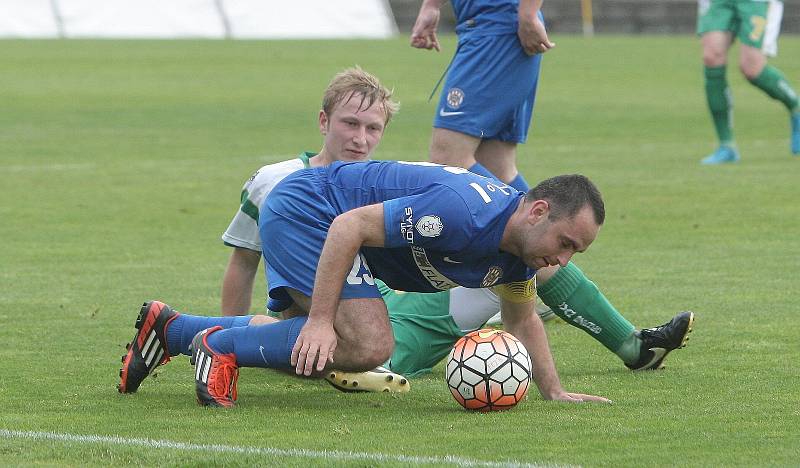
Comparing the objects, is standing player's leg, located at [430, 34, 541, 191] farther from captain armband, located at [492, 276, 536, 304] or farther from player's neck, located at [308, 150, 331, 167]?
captain armband, located at [492, 276, 536, 304]

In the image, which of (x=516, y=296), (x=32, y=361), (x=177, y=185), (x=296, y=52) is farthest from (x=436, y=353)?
(x=296, y=52)

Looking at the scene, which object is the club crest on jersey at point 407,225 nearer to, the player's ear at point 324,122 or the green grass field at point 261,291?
the green grass field at point 261,291

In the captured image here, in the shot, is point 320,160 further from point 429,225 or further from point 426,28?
point 426,28

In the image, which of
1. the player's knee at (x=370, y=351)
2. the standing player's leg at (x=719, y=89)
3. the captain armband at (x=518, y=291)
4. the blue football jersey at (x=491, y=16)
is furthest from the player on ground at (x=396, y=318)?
the standing player's leg at (x=719, y=89)

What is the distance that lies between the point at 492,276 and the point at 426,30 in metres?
3.57

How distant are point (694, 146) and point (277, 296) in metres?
11.9

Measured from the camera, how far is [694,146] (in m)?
17.1

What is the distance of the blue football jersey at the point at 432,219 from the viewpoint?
5250 mm

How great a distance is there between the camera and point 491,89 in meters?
8.51

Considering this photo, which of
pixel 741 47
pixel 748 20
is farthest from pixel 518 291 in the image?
pixel 748 20

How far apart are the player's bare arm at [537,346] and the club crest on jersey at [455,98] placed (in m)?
2.75

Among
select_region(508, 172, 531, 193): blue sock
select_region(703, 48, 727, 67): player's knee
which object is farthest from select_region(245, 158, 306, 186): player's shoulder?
select_region(703, 48, 727, 67): player's knee

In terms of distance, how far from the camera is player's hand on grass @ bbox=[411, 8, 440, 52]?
883 cm

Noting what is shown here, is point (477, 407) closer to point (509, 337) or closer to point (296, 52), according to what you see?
point (509, 337)
